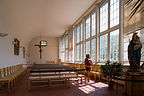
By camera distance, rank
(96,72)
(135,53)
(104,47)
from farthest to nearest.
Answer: (104,47) < (96,72) < (135,53)

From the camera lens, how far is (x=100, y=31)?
27.4 ft

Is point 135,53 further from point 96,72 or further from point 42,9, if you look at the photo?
point 42,9

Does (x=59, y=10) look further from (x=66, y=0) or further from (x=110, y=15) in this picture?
(x=110, y=15)

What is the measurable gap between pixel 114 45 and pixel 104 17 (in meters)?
2.21

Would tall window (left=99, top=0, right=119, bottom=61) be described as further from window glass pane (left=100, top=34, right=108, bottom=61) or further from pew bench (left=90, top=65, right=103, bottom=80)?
pew bench (left=90, top=65, right=103, bottom=80)

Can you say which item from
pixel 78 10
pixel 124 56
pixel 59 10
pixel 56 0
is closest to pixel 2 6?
pixel 56 0

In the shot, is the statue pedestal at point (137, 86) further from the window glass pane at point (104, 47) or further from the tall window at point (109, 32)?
the window glass pane at point (104, 47)

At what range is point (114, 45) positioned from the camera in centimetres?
677

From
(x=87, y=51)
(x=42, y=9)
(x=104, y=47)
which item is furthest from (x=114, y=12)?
(x=42, y=9)

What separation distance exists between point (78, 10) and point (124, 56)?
5.46m

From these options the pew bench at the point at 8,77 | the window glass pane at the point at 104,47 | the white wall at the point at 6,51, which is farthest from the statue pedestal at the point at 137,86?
the white wall at the point at 6,51

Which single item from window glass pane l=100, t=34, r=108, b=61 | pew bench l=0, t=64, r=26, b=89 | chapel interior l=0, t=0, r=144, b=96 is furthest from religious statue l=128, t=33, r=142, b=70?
pew bench l=0, t=64, r=26, b=89

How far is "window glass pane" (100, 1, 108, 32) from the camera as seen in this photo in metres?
7.70

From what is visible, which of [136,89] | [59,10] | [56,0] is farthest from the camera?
[59,10]
